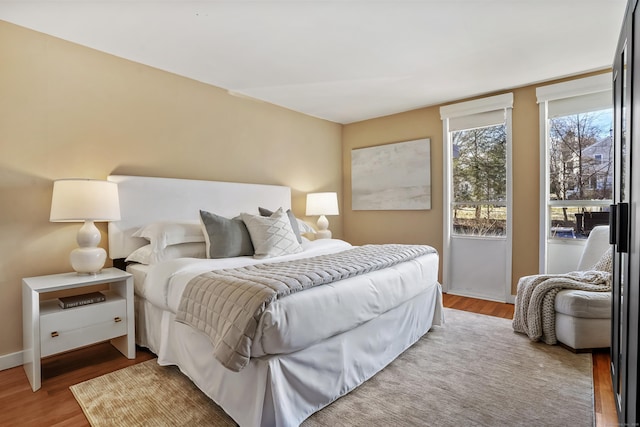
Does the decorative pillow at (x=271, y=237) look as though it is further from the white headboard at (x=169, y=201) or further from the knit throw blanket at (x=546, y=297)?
the knit throw blanket at (x=546, y=297)

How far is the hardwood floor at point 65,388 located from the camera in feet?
5.74

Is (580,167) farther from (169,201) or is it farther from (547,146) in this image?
(169,201)

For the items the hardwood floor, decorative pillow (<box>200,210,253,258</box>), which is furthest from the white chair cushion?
decorative pillow (<box>200,210,253,258</box>)

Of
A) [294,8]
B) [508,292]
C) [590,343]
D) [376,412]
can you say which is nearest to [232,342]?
[376,412]

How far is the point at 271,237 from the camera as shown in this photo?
2.83 m

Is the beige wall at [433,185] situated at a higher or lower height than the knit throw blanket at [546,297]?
higher

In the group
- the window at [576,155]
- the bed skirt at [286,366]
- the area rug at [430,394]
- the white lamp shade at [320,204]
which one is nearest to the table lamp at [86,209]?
the bed skirt at [286,366]

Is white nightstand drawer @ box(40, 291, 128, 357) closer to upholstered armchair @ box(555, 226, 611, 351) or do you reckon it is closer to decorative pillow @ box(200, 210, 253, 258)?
decorative pillow @ box(200, 210, 253, 258)

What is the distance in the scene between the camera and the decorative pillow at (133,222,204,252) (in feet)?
8.71

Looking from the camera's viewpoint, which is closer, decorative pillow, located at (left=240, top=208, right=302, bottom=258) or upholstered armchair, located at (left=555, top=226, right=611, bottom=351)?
upholstered armchair, located at (left=555, top=226, right=611, bottom=351)

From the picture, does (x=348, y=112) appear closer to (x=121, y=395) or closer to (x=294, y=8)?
(x=294, y=8)

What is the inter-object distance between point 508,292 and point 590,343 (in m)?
1.34

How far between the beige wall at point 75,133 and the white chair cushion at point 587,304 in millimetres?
3242

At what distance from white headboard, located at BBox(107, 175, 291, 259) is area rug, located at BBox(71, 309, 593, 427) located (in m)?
Answer: 1.07
